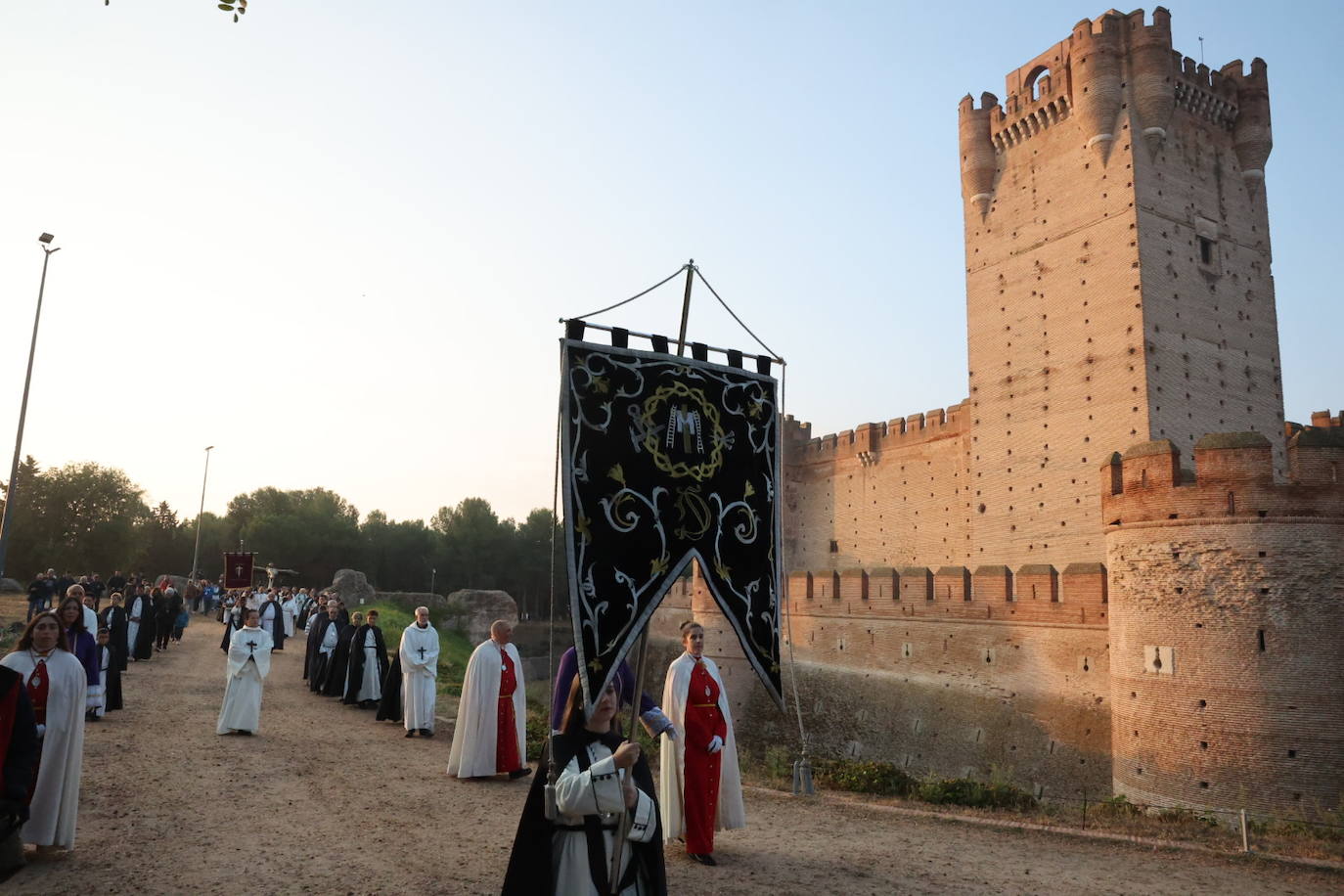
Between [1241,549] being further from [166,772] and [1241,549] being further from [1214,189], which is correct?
[1214,189]

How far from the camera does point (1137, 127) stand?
73.9 ft

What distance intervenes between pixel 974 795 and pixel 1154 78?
69.3 ft

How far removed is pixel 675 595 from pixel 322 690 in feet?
50.8

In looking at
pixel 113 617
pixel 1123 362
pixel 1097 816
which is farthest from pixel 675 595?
pixel 1097 816

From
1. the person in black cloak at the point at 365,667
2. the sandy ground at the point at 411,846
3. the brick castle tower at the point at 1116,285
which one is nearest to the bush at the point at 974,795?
the sandy ground at the point at 411,846

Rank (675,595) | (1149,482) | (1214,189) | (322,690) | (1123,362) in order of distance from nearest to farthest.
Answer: (1149,482) → (322,690) → (1123,362) → (1214,189) → (675,595)

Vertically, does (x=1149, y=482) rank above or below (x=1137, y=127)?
below

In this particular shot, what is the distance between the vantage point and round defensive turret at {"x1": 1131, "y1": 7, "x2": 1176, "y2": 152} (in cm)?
2228

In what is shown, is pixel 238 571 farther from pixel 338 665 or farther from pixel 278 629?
pixel 338 665

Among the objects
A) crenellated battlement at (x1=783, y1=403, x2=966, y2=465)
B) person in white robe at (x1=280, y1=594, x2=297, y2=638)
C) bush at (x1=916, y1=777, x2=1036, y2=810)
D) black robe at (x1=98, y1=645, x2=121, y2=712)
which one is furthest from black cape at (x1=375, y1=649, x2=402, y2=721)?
crenellated battlement at (x1=783, y1=403, x2=966, y2=465)

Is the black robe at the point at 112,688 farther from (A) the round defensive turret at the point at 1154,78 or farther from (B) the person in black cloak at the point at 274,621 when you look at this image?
(A) the round defensive turret at the point at 1154,78

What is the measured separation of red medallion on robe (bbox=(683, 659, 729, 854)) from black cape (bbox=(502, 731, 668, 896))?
207 centimetres

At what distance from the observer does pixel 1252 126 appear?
2388cm

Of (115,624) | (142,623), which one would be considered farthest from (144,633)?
(115,624)
